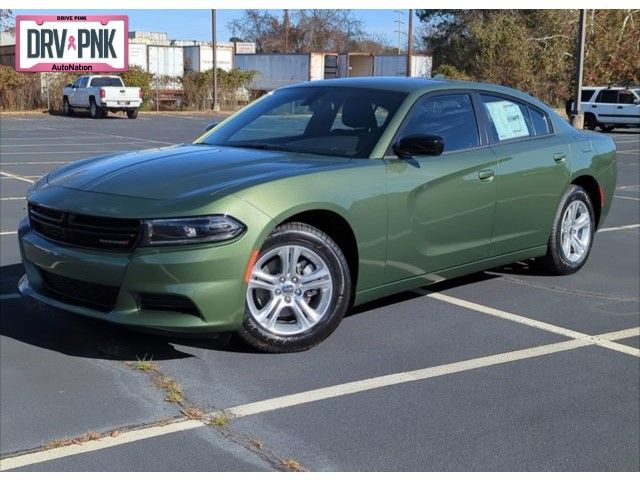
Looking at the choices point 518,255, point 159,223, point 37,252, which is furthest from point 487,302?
point 37,252

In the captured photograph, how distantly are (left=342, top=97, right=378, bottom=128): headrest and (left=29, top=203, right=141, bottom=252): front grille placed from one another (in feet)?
6.01

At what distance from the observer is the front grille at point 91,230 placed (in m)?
4.16

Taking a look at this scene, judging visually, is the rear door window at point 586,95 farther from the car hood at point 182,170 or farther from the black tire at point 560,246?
the car hood at point 182,170

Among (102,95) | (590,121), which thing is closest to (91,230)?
(590,121)

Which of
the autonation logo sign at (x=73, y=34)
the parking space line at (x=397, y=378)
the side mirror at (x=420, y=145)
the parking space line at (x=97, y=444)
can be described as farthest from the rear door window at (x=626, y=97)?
the parking space line at (x=97, y=444)

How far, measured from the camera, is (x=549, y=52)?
A: 42.9 meters

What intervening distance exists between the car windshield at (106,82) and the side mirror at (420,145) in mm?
32022

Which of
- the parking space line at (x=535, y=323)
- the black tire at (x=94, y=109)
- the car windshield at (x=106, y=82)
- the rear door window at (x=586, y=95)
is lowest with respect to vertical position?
the parking space line at (x=535, y=323)

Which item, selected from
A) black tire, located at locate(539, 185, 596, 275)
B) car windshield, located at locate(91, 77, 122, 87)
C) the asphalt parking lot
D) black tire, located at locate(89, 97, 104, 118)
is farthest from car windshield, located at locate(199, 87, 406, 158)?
car windshield, located at locate(91, 77, 122, 87)

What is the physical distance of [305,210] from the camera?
4520mm

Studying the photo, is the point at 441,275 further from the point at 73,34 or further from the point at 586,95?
the point at 586,95

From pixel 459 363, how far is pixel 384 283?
2.35 feet

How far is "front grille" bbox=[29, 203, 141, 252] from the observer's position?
13.7 feet

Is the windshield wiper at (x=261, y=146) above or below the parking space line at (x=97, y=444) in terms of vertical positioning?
above
